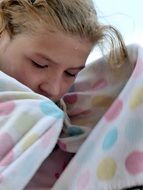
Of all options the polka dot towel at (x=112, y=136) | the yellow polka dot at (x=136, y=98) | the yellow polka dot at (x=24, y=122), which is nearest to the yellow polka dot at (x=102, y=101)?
the polka dot towel at (x=112, y=136)

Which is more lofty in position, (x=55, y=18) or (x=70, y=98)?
(x=55, y=18)

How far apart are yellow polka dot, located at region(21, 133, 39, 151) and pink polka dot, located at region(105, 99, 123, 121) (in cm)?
16

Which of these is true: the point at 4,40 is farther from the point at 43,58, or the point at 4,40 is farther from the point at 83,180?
the point at 83,180

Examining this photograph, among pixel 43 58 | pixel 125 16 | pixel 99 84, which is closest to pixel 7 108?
pixel 43 58

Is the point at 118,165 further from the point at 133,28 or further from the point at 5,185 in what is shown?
the point at 133,28

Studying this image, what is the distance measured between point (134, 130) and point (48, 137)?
5.5 inches

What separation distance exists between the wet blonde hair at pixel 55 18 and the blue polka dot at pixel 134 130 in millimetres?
183

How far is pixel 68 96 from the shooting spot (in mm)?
925

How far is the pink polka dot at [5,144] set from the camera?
0.66 meters

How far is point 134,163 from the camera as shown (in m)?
0.70

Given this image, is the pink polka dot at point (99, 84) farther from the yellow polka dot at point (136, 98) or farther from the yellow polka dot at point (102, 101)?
the yellow polka dot at point (136, 98)

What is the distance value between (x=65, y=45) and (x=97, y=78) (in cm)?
14

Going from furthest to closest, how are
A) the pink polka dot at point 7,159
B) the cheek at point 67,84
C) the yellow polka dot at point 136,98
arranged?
the cheek at point 67,84 → the yellow polka dot at point 136,98 → the pink polka dot at point 7,159

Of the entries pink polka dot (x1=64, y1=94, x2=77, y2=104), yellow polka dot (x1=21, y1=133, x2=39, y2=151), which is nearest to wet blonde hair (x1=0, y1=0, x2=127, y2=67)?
pink polka dot (x1=64, y1=94, x2=77, y2=104)
